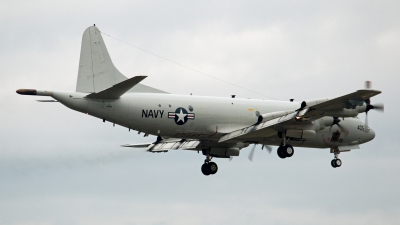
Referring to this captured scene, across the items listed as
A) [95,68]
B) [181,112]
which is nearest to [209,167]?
[181,112]

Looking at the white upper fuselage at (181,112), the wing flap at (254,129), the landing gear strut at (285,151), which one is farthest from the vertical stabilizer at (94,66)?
the landing gear strut at (285,151)

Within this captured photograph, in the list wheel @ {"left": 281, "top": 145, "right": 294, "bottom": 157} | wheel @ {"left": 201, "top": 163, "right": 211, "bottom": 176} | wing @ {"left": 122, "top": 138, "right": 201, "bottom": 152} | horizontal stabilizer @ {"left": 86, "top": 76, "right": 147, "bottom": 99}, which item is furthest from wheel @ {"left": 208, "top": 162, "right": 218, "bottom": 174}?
horizontal stabilizer @ {"left": 86, "top": 76, "right": 147, "bottom": 99}

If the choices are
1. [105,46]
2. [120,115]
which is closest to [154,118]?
[120,115]

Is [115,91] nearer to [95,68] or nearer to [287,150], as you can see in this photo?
[95,68]

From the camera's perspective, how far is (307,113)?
39094 mm

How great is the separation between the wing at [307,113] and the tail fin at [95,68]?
6959mm

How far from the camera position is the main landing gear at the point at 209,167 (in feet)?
152

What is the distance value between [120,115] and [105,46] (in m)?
4.55

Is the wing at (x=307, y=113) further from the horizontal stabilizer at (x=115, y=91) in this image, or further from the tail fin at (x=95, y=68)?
the horizontal stabilizer at (x=115, y=91)

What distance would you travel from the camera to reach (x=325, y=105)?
126 ft

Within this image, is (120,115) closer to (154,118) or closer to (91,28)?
(154,118)

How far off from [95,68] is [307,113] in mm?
12768

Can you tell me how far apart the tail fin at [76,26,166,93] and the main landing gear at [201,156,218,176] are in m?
8.49

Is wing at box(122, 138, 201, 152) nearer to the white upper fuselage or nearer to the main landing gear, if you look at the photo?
the main landing gear
